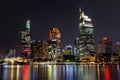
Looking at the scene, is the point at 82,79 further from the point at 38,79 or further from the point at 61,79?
the point at 38,79

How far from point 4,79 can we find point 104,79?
1920 centimetres

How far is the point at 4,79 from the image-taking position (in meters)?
60.7

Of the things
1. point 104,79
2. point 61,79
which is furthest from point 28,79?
Answer: point 104,79

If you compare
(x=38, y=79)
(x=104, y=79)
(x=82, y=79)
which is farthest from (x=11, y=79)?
(x=104, y=79)

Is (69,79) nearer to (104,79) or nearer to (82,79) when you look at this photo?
(82,79)

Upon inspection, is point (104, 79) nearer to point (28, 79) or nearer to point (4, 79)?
point (28, 79)

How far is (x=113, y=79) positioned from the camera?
59.6 metres

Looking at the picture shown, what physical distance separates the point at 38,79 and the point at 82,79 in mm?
8496

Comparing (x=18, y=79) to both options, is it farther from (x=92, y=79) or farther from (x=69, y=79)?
(x=92, y=79)

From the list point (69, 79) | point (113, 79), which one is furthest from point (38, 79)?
point (113, 79)

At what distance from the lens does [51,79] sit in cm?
6109

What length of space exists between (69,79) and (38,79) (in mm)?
6007

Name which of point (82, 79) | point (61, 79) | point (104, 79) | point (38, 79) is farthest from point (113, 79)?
point (38, 79)

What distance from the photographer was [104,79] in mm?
59344
